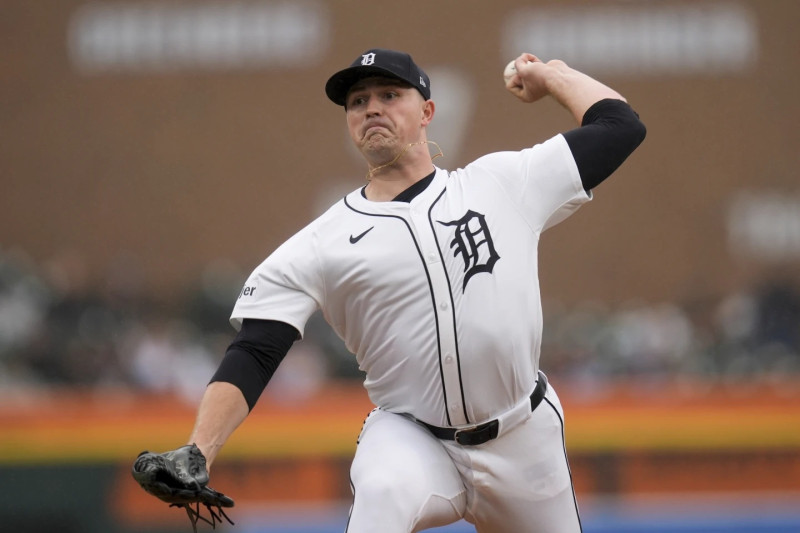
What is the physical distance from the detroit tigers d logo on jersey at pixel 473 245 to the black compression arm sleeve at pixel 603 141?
0.35 meters

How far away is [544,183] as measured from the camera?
11.9 ft

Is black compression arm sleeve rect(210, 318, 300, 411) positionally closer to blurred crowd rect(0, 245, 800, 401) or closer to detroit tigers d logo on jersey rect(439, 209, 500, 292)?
detroit tigers d logo on jersey rect(439, 209, 500, 292)

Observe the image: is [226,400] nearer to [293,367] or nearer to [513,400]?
[513,400]

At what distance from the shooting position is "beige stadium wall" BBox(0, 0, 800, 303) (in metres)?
15.4

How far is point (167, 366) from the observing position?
10523mm

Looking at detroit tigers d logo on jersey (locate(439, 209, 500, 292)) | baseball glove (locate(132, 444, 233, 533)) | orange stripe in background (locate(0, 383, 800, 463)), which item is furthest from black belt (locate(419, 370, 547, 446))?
orange stripe in background (locate(0, 383, 800, 463))

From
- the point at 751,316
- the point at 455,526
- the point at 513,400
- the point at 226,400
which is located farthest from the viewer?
the point at 751,316

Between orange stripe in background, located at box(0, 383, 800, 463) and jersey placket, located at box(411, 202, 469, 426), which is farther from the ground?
jersey placket, located at box(411, 202, 469, 426)

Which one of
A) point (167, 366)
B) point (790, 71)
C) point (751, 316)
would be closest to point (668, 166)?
point (790, 71)

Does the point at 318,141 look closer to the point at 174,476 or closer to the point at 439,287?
the point at 439,287

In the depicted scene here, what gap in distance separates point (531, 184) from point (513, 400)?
0.66 metres

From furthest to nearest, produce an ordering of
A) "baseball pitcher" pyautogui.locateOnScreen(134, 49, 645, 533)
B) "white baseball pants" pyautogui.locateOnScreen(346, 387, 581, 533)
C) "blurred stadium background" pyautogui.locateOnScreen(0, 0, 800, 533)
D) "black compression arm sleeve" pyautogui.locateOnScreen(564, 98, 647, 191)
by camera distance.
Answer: "blurred stadium background" pyautogui.locateOnScreen(0, 0, 800, 533) < "black compression arm sleeve" pyautogui.locateOnScreen(564, 98, 647, 191) < "baseball pitcher" pyautogui.locateOnScreen(134, 49, 645, 533) < "white baseball pants" pyautogui.locateOnScreen(346, 387, 581, 533)

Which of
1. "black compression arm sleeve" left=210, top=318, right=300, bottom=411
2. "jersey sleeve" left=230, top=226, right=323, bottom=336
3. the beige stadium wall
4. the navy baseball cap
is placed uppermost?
the navy baseball cap

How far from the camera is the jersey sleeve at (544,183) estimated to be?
363 centimetres
